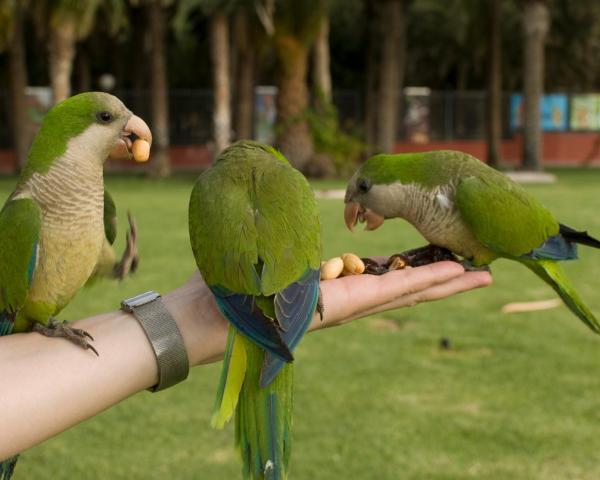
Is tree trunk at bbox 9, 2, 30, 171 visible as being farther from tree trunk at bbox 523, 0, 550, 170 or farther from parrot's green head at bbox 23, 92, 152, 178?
parrot's green head at bbox 23, 92, 152, 178

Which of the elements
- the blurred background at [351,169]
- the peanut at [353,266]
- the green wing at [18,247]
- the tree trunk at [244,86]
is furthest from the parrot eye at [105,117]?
the tree trunk at [244,86]

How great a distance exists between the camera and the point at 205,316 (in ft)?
7.33

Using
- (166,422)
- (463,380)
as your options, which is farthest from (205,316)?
(463,380)

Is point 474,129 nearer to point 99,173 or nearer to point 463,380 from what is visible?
point 463,380

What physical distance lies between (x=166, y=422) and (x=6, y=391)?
257cm

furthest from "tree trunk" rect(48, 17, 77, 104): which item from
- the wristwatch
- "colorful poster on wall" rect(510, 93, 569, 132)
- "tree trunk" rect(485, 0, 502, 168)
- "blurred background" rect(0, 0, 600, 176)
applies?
the wristwatch

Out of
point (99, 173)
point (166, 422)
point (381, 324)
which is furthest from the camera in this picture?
point (381, 324)

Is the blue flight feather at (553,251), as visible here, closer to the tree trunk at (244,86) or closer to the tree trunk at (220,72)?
the tree trunk at (220,72)

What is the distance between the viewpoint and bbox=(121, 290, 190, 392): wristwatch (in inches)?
82.6

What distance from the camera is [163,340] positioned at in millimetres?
2119

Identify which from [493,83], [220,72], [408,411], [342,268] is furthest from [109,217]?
[493,83]

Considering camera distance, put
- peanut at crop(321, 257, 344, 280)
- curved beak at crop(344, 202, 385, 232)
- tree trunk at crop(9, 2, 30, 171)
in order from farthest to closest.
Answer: tree trunk at crop(9, 2, 30, 171) < curved beak at crop(344, 202, 385, 232) < peanut at crop(321, 257, 344, 280)

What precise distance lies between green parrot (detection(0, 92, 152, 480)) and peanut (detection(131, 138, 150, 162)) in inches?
0.6

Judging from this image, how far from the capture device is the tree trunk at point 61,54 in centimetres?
1788
